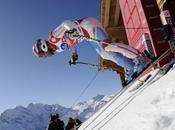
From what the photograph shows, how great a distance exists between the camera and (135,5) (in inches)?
592

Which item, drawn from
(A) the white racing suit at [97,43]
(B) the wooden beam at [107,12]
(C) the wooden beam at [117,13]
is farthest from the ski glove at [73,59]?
(C) the wooden beam at [117,13]

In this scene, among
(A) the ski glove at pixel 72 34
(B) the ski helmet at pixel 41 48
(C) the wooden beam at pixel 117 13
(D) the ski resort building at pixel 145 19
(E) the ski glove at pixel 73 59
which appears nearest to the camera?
(A) the ski glove at pixel 72 34

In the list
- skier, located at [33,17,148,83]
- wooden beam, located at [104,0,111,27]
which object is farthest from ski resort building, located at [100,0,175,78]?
skier, located at [33,17,148,83]

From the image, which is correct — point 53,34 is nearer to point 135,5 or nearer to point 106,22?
point 135,5

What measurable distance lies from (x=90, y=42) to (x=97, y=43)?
395 mm

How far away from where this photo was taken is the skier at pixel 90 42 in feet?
33.9

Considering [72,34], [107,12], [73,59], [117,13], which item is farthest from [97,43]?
[117,13]

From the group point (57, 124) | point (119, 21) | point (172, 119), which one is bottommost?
point (57, 124)

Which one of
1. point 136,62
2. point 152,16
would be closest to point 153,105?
point 136,62

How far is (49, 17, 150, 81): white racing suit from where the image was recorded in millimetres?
10031

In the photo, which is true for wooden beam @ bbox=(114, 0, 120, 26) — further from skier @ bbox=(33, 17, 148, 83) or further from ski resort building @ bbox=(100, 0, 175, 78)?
skier @ bbox=(33, 17, 148, 83)

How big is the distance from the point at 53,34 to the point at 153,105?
27.5 feet

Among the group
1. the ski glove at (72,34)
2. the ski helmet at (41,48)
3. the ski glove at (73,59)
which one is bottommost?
the ski glove at (73,59)

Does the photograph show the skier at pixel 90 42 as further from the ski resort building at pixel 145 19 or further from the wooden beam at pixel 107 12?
the wooden beam at pixel 107 12
